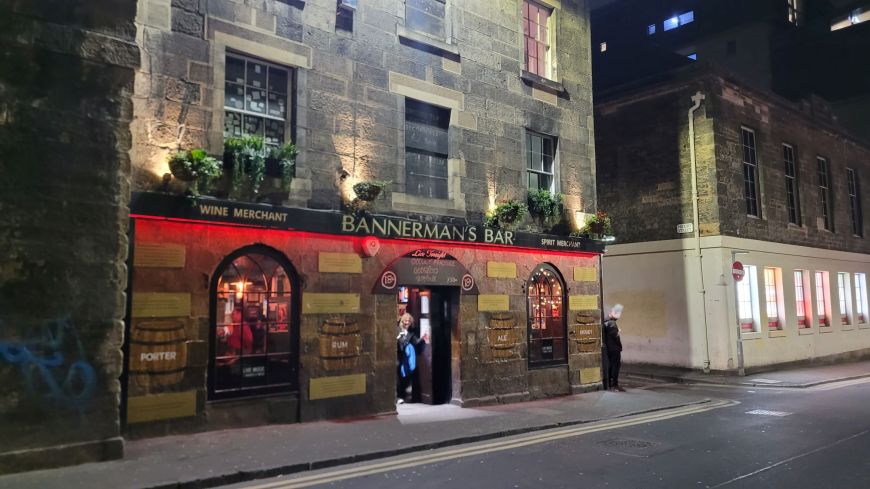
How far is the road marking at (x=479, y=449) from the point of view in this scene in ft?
22.4

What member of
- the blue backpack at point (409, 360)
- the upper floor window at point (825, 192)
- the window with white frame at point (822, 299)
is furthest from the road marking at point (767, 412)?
the upper floor window at point (825, 192)

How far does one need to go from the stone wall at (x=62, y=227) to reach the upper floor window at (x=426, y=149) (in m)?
5.26

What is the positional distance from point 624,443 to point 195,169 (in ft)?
24.0

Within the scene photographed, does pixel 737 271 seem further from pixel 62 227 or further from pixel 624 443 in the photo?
pixel 62 227

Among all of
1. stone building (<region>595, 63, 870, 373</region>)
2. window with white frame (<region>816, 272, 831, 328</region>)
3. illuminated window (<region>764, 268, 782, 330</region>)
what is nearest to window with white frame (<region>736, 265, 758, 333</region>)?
stone building (<region>595, 63, 870, 373</region>)

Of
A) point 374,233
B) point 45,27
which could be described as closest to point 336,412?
point 374,233

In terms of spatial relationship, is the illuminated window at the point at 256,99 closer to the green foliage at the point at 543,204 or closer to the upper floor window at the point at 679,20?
the green foliage at the point at 543,204

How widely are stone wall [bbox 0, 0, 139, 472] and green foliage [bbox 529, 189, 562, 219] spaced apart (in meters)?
8.59

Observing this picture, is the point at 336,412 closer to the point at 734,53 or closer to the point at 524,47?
the point at 524,47

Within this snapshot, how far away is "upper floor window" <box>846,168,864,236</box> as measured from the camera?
84.6 feet

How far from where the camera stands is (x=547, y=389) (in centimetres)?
1355

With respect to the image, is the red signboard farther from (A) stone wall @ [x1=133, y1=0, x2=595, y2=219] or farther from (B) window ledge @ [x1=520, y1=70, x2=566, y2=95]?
(B) window ledge @ [x1=520, y1=70, x2=566, y2=95]

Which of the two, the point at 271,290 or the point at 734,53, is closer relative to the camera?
the point at 271,290

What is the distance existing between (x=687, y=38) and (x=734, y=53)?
337cm
